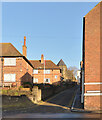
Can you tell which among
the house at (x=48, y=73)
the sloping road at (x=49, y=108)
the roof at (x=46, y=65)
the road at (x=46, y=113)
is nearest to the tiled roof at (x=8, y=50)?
the sloping road at (x=49, y=108)

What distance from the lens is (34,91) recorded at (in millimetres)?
24094

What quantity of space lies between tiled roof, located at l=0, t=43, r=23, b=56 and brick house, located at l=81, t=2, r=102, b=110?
18229 millimetres

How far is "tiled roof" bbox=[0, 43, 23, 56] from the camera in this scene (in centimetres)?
3463

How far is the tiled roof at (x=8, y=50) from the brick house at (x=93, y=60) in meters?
18.2

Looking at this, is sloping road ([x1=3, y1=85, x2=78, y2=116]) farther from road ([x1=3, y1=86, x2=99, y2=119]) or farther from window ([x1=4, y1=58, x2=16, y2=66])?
window ([x1=4, y1=58, x2=16, y2=66])

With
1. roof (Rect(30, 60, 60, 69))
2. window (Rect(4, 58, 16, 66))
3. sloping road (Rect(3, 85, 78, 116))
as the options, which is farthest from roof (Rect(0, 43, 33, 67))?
roof (Rect(30, 60, 60, 69))

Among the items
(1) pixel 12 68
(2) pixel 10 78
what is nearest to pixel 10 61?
(1) pixel 12 68

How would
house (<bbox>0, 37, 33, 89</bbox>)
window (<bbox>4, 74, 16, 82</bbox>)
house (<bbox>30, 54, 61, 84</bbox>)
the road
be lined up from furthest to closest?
house (<bbox>30, 54, 61, 84</bbox>), window (<bbox>4, 74, 16, 82</bbox>), house (<bbox>0, 37, 33, 89</bbox>), the road

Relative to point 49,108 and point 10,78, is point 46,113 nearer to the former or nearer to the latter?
point 49,108

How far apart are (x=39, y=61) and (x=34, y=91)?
129 ft

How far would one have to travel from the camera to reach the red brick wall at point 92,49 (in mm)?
18531

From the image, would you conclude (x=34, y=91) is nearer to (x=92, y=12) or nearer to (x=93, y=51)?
(x=93, y=51)

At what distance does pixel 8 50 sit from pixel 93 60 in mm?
21097

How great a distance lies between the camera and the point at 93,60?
18812 mm
